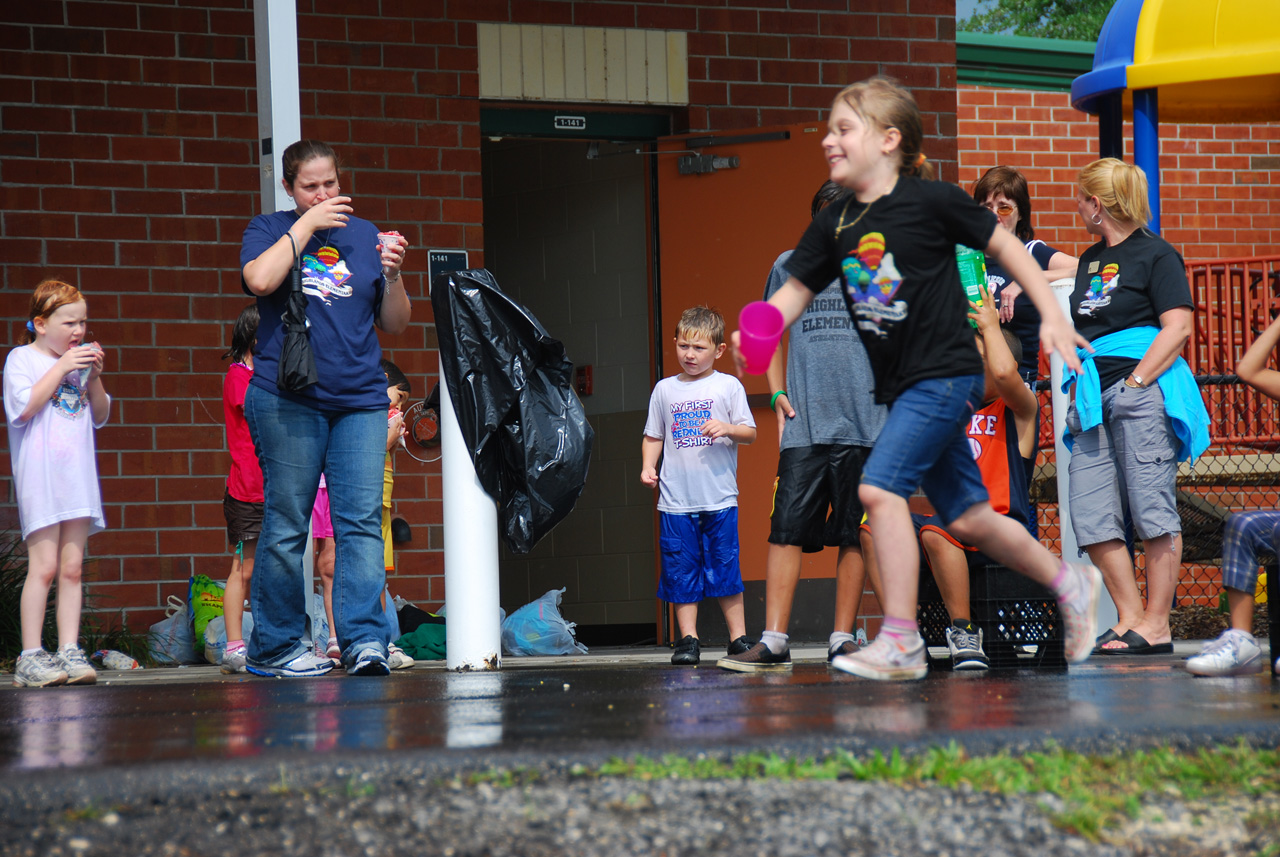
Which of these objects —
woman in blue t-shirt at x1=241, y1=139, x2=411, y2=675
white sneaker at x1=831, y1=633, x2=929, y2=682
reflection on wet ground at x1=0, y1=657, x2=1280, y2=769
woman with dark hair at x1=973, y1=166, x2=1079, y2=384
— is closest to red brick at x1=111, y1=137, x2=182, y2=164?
woman in blue t-shirt at x1=241, y1=139, x2=411, y2=675

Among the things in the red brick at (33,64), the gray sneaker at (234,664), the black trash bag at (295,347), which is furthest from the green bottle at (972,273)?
the red brick at (33,64)

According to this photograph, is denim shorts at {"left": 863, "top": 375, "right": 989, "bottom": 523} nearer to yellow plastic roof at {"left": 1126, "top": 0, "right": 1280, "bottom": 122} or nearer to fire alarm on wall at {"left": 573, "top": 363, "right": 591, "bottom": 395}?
yellow plastic roof at {"left": 1126, "top": 0, "right": 1280, "bottom": 122}

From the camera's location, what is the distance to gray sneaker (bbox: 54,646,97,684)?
5289mm

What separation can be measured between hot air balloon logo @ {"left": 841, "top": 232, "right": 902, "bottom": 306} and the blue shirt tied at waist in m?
1.74

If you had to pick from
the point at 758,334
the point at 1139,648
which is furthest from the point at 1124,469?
the point at 758,334

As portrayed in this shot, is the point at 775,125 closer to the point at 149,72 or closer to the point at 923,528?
the point at 149,72

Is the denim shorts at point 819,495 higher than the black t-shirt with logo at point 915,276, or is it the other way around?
the black t-shirt with logo at point 915,276

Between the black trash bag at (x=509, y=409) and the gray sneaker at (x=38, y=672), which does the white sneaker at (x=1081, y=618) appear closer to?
the black trash bag at (x=509, y=409)

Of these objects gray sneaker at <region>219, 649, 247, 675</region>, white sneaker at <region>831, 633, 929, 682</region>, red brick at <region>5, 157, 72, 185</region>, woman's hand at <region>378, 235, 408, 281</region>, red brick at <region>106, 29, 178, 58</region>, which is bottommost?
gray sneaker at <region>219, 649, 247, 675</region>

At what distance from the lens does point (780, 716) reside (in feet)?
10.3

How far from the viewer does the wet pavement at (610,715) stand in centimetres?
269

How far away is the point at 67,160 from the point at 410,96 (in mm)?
1956

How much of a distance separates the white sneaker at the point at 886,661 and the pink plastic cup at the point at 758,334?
86 centimetres

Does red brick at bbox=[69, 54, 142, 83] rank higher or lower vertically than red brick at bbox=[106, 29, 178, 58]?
lower
